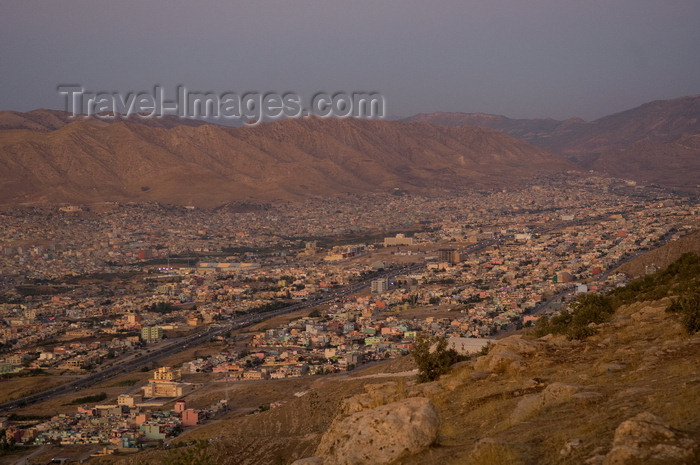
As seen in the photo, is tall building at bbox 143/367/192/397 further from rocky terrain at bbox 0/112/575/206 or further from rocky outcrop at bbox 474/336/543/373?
rocky terrain at bbox 0/112/575/206

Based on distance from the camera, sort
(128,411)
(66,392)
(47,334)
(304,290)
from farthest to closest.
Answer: (304,290)
(47,334)
(66,392)
(128,411)

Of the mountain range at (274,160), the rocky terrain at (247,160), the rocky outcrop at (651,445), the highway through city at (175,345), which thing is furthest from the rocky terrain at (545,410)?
the rocky terrain at (247,160)

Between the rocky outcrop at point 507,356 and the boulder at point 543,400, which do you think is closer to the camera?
the boulder at point 543,400

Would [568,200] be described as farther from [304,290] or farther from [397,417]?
[397,417]

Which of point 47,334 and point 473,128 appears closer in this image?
point 47,334

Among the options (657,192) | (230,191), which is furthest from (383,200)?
(657,192)

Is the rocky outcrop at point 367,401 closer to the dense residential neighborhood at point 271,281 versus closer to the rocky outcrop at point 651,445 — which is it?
the rocky outcrop at point 651,445

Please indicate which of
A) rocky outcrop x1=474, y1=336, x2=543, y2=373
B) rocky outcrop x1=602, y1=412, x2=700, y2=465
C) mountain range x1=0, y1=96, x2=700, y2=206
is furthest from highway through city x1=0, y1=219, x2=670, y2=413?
mountain range x1=0, y1=96, x2=700, y2=206
